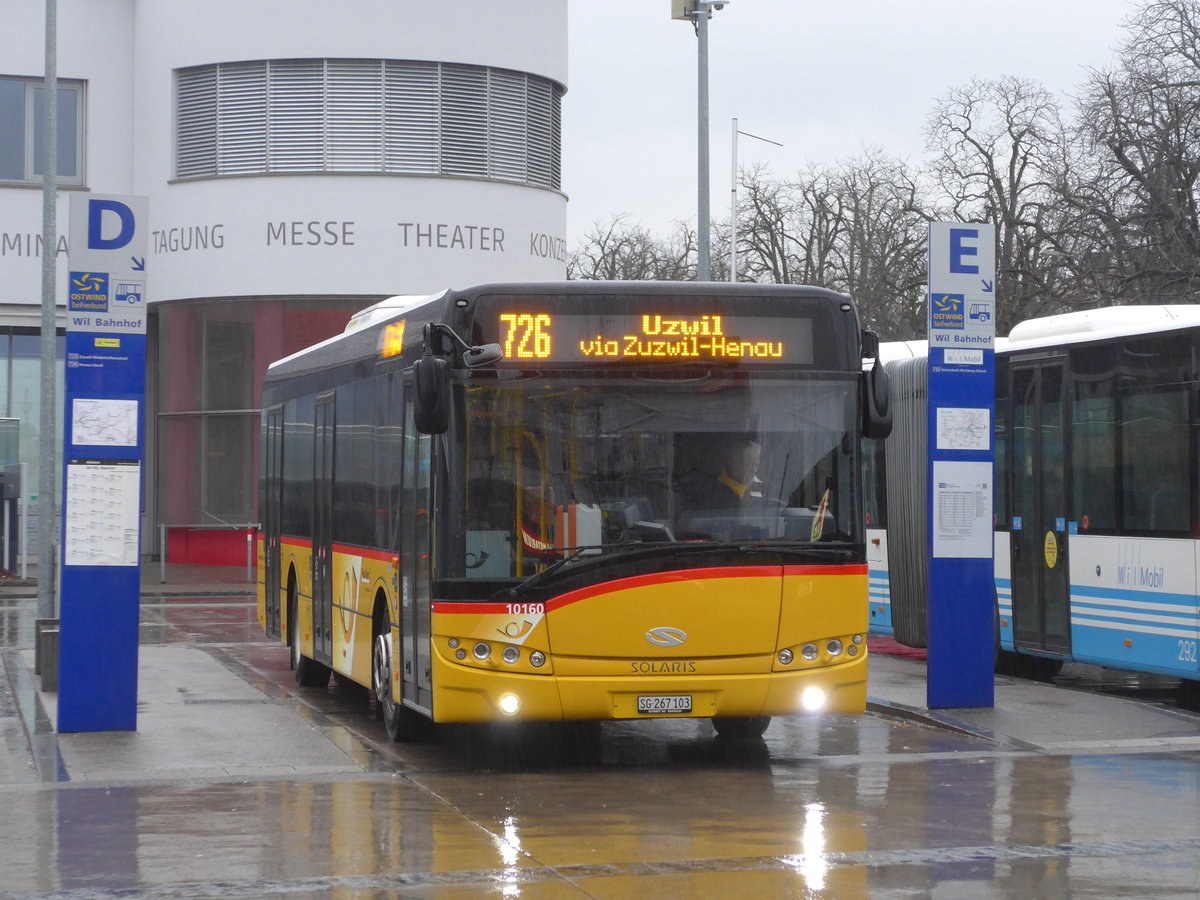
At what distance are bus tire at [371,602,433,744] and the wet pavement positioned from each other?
15 cm

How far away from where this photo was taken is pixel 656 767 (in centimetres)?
1166

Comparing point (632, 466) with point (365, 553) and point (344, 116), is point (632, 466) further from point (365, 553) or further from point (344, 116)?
point (344, 116)

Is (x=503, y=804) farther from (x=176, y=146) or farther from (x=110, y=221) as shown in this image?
(x=176, y=146)

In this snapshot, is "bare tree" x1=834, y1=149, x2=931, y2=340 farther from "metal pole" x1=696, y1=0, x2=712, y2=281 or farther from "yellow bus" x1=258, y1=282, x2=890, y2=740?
"yellow bus" x1=258, y1=282, x2=890, y2=740

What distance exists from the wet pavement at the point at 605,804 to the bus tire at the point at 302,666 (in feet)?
1.90

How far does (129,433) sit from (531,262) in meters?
23.7

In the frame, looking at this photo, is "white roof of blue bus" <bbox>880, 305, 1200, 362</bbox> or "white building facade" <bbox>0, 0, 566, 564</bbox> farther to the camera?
"white building facade" <bbox>0, 0, 566, 564</bbox>

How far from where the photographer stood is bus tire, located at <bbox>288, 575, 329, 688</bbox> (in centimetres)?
1625

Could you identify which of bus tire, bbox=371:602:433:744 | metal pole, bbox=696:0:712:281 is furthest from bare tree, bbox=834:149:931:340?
bus tire, bbox=371:602:433:744

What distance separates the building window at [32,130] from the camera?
35344 millimetres

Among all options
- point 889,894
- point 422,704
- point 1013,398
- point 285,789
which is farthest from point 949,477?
point 889,894

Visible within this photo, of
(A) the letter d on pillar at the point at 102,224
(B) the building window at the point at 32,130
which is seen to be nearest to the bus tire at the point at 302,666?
(A) the letter d on pillar at the point at 102,224

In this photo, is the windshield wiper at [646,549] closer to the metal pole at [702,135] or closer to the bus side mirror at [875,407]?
the bus side mirror at [875,407]

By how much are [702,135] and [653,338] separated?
12293 mm
